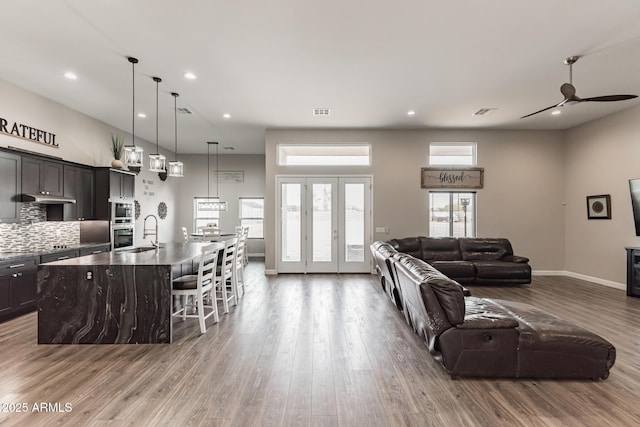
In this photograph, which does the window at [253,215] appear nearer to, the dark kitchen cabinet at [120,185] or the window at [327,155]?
the window at [327,155]

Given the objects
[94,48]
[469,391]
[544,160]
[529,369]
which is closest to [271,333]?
[469,391]

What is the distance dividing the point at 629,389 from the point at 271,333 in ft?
11.0

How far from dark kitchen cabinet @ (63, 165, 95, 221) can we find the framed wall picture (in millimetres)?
10213

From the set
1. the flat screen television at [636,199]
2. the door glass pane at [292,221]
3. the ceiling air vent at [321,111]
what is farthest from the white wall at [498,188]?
the flat screen television at [636,199]

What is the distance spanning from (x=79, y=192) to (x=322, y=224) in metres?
4.80

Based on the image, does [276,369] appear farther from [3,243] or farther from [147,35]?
[3,243]

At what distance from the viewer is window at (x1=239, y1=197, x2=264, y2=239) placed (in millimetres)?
10250

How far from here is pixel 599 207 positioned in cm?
629

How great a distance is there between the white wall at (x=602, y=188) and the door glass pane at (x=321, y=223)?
5.59 metres

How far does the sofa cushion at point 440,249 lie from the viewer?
6605 millimetres

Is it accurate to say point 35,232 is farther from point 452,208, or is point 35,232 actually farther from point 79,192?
point 452,208

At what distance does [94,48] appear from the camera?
364 cm

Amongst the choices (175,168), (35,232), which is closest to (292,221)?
(175,168)

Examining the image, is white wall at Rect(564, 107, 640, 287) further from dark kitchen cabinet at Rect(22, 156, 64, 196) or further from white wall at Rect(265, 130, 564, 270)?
dark kitchen cabinet at Rect(22, 156, 64, 196)
